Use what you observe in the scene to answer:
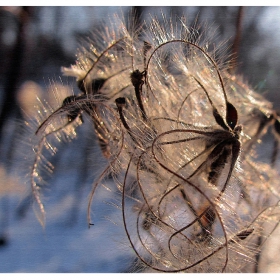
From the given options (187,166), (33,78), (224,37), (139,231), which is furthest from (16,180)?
(224,37)

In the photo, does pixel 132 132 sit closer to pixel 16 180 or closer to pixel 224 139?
pixel 224 139

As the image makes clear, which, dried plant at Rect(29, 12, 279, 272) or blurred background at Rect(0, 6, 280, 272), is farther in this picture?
blurred background at Rect(0, 6, 280, 272)

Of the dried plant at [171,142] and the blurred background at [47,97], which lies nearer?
the dried plant at [171,142]

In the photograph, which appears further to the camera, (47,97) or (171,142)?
(47,97)
